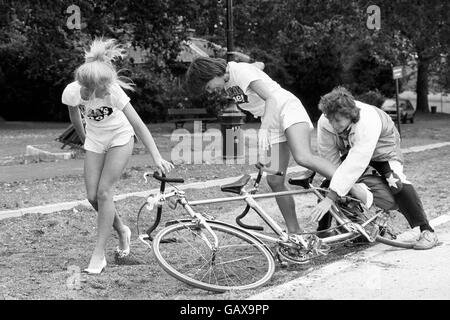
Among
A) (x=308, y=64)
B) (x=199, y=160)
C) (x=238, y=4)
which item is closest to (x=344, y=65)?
(x=308, y=64)

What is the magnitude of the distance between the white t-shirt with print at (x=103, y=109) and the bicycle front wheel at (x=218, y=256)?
1.06m

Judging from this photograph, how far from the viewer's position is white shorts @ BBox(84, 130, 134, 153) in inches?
202

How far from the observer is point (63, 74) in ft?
94.1

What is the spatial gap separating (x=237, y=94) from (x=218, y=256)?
1513mm

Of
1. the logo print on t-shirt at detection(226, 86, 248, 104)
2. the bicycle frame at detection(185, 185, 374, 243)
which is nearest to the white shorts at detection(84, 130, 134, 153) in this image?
the bicycle frame at detection(185, 185, 374, 243)

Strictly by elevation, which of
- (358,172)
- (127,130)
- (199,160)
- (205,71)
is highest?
(205,71)

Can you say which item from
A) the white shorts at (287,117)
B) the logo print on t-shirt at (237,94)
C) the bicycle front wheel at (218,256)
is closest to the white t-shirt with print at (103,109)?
the logo print on t-shirt at (237,94)

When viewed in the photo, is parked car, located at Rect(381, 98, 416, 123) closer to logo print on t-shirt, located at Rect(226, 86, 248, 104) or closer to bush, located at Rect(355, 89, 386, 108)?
bush, located at Rect(355, 89, 386, 108)

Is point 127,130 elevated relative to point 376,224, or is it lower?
elevated

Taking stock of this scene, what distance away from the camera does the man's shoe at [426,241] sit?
5582 millimetres

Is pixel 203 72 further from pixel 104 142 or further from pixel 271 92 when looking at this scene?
pixel 104 142

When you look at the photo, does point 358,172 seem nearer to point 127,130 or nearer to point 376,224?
point 376,224

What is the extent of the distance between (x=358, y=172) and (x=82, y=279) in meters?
2.27

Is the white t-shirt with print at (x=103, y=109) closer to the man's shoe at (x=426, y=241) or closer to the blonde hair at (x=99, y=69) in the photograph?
the blonde hair at (x=99, y=69)
